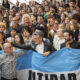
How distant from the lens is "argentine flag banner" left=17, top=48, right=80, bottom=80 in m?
4.65

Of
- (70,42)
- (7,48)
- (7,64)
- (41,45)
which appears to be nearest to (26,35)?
(41,45)

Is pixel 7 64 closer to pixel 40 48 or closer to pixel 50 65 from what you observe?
pixel 40 48

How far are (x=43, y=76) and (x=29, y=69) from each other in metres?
0.42

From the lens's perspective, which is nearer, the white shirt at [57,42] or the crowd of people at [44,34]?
the crowd of people at [44,34]

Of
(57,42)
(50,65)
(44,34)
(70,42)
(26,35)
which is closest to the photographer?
(70,42)

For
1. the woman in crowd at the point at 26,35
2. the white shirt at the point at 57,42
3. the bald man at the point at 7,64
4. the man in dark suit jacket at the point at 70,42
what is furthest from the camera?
the woman in crowd at the point at 26,35

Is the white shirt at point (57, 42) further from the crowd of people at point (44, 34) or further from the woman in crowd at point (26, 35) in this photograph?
the woman in crowd at point (26, 35)

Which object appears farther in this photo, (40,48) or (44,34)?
(44,34)

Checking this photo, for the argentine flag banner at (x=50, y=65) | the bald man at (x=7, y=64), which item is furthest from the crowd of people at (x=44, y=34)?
the argentine flag banner at (x=50, y=65)

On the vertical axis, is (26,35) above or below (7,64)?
above

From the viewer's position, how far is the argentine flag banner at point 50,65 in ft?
15.2

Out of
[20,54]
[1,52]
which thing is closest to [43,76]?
[20,54]

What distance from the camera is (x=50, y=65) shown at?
4.86 meters

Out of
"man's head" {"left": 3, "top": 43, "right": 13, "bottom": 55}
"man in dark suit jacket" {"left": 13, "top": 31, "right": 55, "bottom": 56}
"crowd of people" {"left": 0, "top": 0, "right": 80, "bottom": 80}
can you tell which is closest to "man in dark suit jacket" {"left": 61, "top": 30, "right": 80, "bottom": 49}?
"crowd of people" {"left": 0, "top": 0, "right": 80, "bottom": 80}
